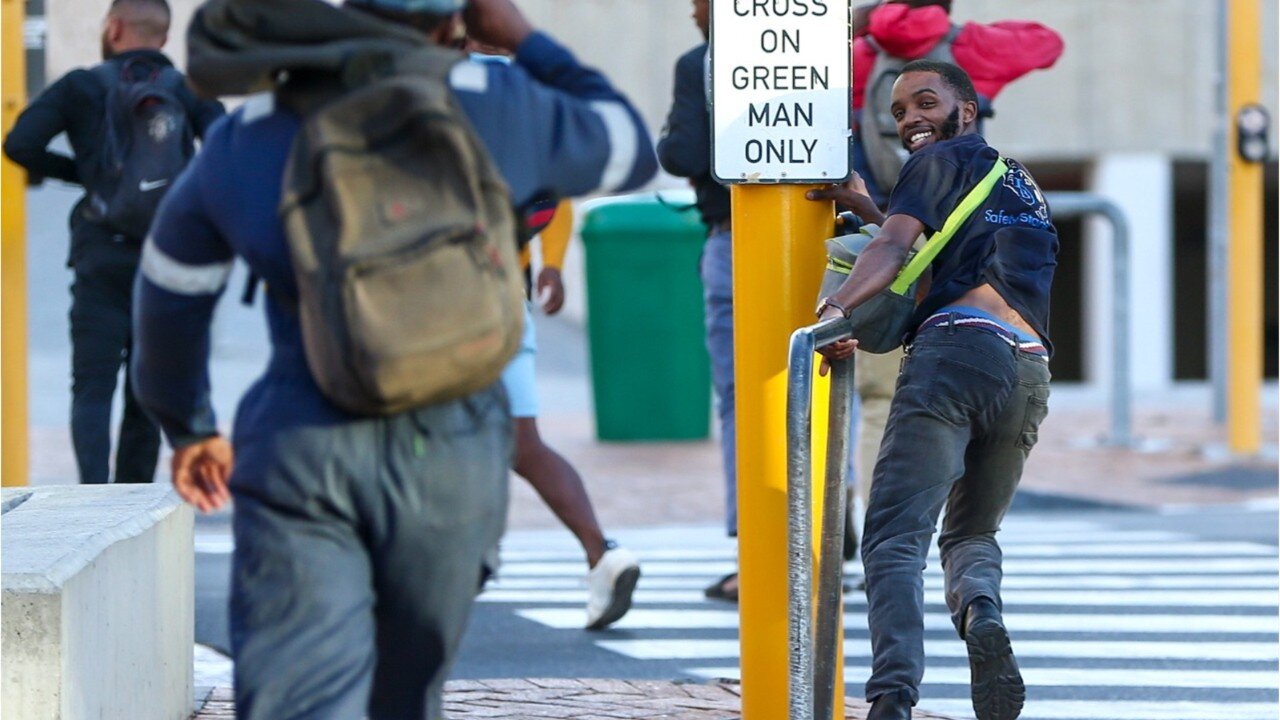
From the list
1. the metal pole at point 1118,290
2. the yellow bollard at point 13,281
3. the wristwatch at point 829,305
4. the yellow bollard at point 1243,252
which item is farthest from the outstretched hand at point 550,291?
the yellow bollard at point 1243,252

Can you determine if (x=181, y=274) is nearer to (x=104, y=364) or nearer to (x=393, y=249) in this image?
(x=393, y=249)

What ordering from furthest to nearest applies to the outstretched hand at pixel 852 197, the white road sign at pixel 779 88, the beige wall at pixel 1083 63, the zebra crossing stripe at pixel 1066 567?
1. the beige wall at pixel 1083 63
2. the zebra crossing stripe at pixel 1066 567
3. the outstretched hand at pixel 852 197
4. the white road sign at pixel 779 88

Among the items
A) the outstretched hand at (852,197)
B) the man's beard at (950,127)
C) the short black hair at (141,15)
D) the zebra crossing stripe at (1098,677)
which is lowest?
the zebra crossing stripe at (1098,677)

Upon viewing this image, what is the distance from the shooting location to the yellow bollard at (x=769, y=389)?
14.7 ft

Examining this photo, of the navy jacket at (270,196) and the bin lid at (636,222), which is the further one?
the bin lid at (636,222)

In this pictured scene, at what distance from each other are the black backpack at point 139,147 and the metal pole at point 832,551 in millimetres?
3094

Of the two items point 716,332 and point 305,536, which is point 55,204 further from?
point 305,536

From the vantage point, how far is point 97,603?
4.07 metres

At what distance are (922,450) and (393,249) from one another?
2039mm

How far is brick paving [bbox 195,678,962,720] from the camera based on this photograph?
5.12m

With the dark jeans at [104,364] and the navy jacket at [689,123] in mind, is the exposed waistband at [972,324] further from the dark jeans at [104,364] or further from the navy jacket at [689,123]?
the dark jeans at [104,364]

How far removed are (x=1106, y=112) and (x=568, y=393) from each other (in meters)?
7.83

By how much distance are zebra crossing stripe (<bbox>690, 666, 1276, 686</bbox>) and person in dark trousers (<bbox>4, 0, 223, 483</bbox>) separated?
2355mm

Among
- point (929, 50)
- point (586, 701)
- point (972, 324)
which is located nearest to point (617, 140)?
point (972, 324)
